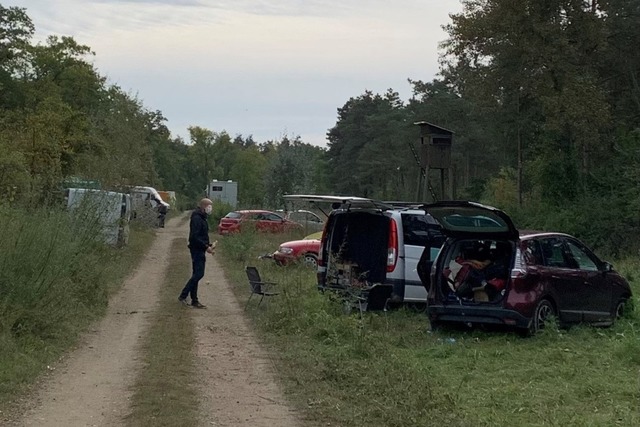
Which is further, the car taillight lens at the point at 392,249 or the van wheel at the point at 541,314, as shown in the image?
the car taillight lens at the point at 392,249

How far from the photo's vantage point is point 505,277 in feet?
39.0

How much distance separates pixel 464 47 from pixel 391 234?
80.2 ft

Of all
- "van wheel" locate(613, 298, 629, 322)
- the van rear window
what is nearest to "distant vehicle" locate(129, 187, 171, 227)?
the van rear window

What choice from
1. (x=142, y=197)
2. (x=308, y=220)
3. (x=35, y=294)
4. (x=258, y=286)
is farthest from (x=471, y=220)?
(x=142, y=197)

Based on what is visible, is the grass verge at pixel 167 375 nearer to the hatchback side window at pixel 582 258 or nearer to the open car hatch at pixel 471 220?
the open car hatch at pixel 471 220

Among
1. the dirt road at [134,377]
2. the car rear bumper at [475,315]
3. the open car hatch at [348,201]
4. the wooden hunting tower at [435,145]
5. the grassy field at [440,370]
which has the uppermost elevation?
the wooden hunting tower at [435,145]

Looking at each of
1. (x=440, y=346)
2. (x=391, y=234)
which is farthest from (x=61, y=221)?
(x=440, y=346)

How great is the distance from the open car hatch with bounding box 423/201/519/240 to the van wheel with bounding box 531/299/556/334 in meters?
0.94

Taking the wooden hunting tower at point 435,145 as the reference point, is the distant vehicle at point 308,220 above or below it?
below

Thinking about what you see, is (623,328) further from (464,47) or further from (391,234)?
(464,47)

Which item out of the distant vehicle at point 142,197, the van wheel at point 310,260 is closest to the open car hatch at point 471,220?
the van wheel at point 310,260

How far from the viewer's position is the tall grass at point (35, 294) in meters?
9.88

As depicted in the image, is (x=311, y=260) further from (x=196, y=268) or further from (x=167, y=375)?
(x=167, y=375)

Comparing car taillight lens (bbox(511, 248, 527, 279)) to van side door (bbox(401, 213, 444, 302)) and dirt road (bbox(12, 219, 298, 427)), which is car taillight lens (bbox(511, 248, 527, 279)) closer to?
van side door (bbox(401, 213, 444, 302))
